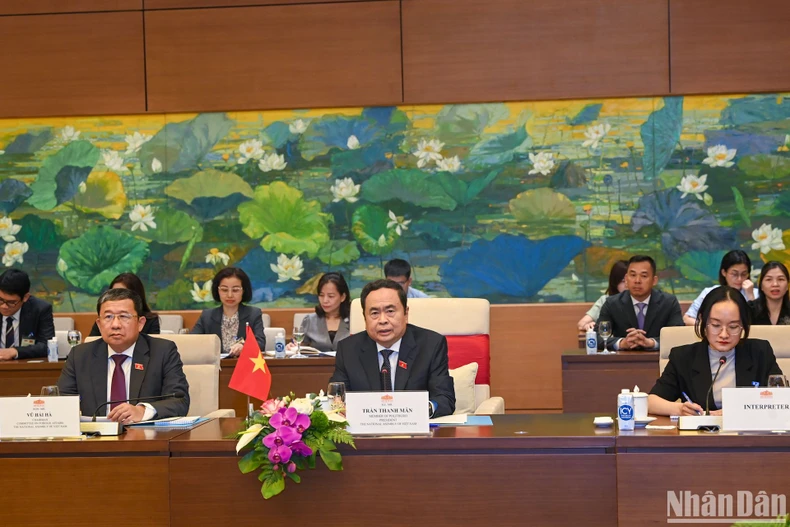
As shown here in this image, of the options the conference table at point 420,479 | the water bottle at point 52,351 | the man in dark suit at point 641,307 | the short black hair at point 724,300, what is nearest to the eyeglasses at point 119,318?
the conference table at point 420,479

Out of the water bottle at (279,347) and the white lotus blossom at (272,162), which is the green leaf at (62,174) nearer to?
the white lotus blossom at (272,162)

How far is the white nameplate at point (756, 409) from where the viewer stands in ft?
8.93

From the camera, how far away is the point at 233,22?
729cm

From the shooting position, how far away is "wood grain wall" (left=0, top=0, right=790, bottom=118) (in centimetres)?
693

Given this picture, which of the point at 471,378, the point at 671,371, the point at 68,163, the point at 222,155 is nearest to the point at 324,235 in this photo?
the point at 222,155

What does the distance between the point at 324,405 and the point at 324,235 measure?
437 cm

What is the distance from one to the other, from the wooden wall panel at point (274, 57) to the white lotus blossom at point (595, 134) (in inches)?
56.6

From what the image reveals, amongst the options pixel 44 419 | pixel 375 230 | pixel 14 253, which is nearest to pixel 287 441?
pixel 44 419

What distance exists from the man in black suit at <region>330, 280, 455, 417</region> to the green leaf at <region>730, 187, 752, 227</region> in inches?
159

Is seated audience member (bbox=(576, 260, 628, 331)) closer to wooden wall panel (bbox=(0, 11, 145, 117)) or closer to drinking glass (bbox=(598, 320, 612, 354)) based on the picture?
drinking glass (bbox=(598, 320, 612, 354))

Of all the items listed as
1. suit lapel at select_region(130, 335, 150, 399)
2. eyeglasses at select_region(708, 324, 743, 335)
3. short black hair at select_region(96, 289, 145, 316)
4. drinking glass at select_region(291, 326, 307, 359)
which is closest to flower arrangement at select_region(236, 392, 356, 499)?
suit lapel at select_region(130, 335, 150, 399)

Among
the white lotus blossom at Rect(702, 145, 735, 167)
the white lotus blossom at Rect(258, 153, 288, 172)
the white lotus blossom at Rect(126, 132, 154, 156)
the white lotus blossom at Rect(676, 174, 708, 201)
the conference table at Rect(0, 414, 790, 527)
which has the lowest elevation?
the conference table at Rect(0, 414, 790, 527)

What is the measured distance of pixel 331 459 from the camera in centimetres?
272

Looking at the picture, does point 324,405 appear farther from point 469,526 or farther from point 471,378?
point 471,378
